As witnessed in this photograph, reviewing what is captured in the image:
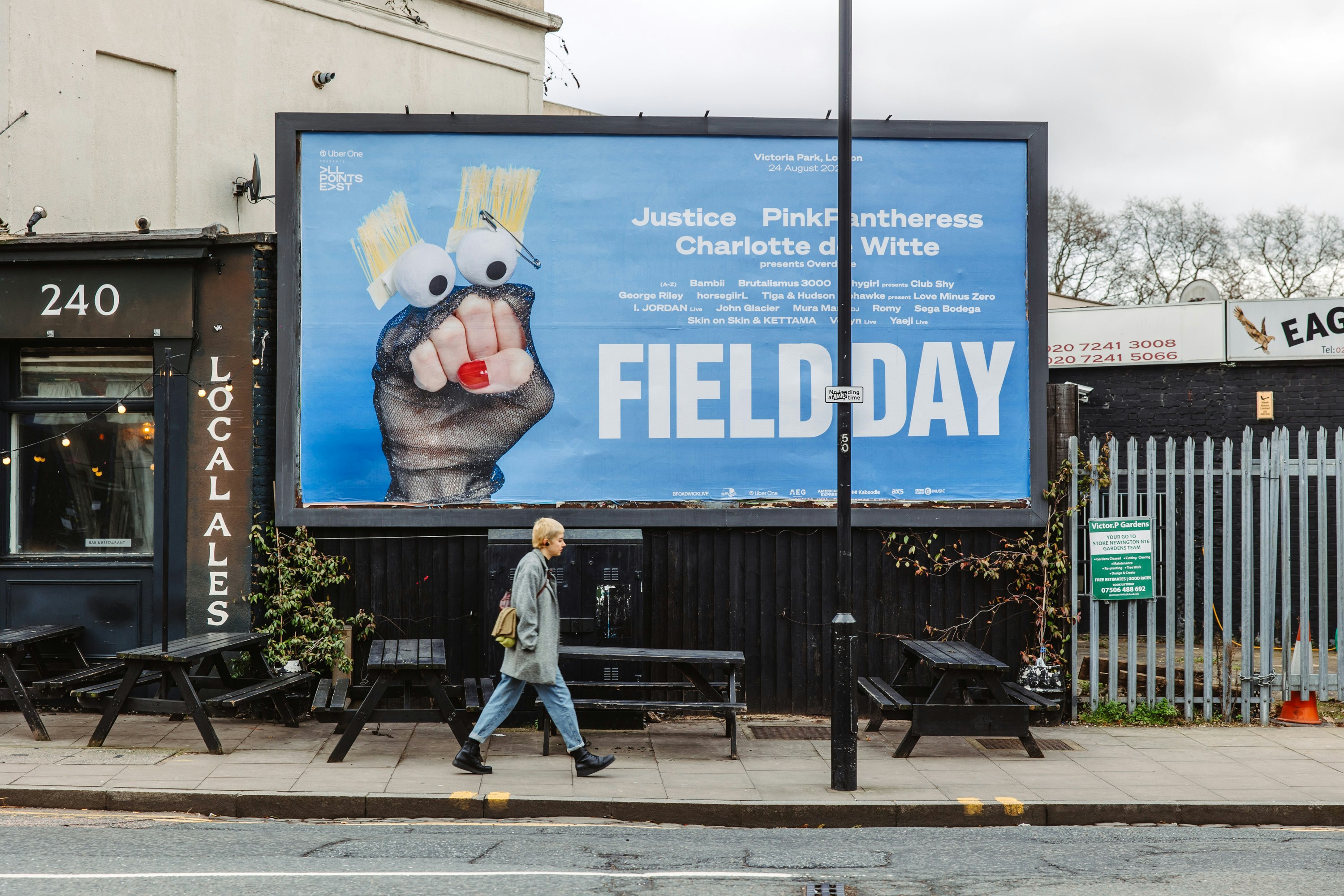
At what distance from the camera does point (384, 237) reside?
1007 centimetres

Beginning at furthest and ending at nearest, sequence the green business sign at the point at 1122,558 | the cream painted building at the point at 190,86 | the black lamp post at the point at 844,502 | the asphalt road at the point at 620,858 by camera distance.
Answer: the cream painted building at the point at 190,86 → the green business sign at the point at 1122,558 → the black lamp post at the point at 844,502 → the asphalt road at the point at 620,858

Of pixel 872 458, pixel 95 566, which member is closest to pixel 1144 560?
pixel 872 458

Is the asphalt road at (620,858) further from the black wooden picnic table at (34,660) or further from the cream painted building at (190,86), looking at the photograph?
the cream painted building at (190,86)

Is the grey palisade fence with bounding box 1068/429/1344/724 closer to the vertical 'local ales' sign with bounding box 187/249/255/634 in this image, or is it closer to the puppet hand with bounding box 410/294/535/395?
the puppet hand with bounding box 410/294/535/395

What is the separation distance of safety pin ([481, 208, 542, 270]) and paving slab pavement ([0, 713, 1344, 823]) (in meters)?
4.08

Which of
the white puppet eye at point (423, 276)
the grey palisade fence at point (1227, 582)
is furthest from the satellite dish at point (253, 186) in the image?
the grey palisade fence at point (1227, 582)

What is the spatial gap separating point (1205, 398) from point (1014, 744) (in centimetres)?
932

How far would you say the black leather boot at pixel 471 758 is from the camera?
7832mm

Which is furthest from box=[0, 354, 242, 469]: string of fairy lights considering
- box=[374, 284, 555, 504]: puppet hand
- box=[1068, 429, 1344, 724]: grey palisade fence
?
box=[1068, 429, 1344, 724]: grey palisade fence

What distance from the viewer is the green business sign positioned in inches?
389

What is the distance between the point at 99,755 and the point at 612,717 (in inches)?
154

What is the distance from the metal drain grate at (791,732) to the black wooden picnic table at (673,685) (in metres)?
0.30

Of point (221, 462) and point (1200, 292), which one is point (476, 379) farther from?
point (1200, 292)

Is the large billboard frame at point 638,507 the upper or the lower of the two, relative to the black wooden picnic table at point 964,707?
upper
